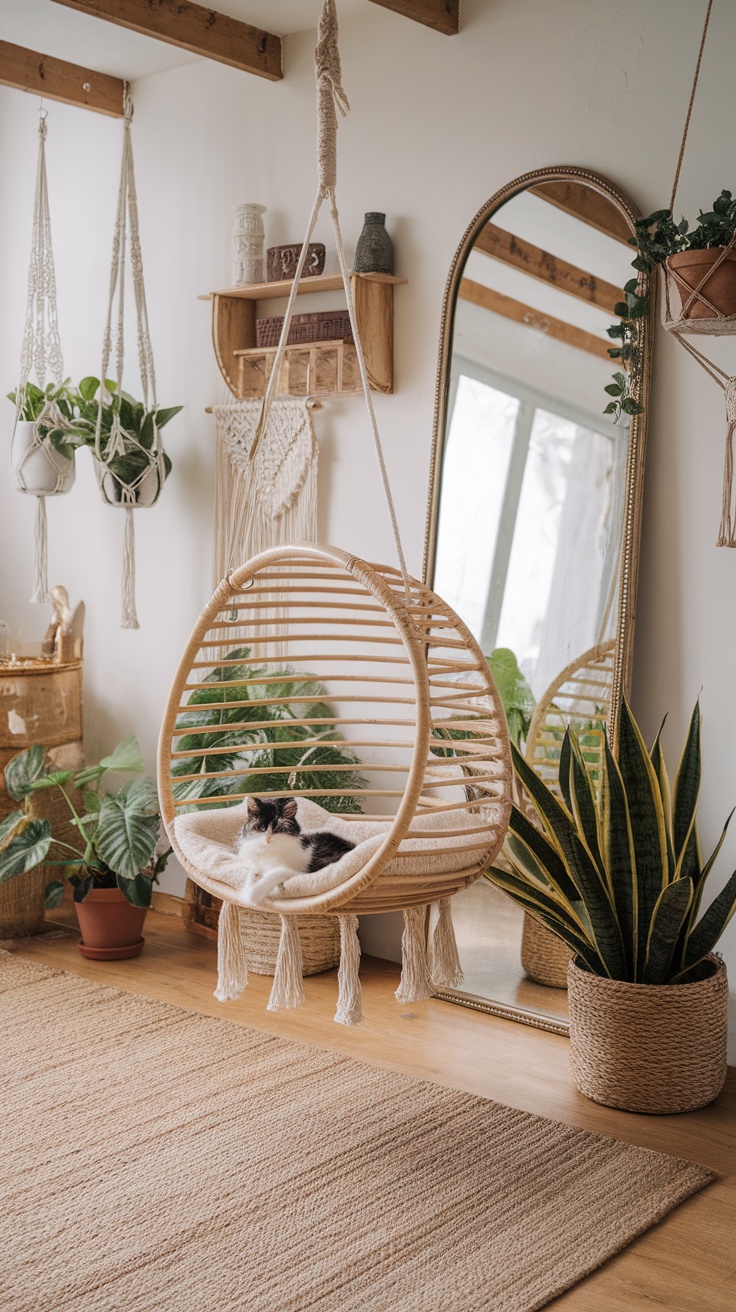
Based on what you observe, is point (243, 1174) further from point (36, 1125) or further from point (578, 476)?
point (578, 476)

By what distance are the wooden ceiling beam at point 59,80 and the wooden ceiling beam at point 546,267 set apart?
1.60m

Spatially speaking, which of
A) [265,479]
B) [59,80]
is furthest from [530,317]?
[59,80]

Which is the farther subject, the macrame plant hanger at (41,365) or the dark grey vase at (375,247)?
the macrame plant hanger at (41,365)

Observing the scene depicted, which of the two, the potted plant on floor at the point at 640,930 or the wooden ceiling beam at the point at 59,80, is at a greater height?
the wooden ceiling beam at the point at 59,80

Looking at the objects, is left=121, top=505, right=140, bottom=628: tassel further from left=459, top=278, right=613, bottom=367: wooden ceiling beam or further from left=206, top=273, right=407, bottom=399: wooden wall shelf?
left=459, top=278, right=613, bottom=367: wooden ceiling beam

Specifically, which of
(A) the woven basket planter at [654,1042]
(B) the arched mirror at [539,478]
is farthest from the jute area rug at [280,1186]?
(B) the arched mirror at [539,478]

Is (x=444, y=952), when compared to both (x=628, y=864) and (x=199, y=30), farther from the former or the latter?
(x=199, y=30)

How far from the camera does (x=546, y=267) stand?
3186mm

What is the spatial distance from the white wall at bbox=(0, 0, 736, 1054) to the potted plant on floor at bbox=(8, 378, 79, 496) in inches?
12.5

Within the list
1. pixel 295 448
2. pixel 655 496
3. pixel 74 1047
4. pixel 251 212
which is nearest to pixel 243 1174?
pixel 74 1047

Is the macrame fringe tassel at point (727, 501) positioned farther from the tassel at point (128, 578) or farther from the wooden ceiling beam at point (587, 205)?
the tassel at point (128, 578)

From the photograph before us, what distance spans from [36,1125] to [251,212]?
2624 millimetres

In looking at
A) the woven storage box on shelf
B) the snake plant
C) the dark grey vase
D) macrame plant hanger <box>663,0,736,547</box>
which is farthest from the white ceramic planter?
macrame plant hanger <box>663,0,736,547</box>

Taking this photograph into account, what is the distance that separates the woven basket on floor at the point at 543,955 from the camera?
322cm
